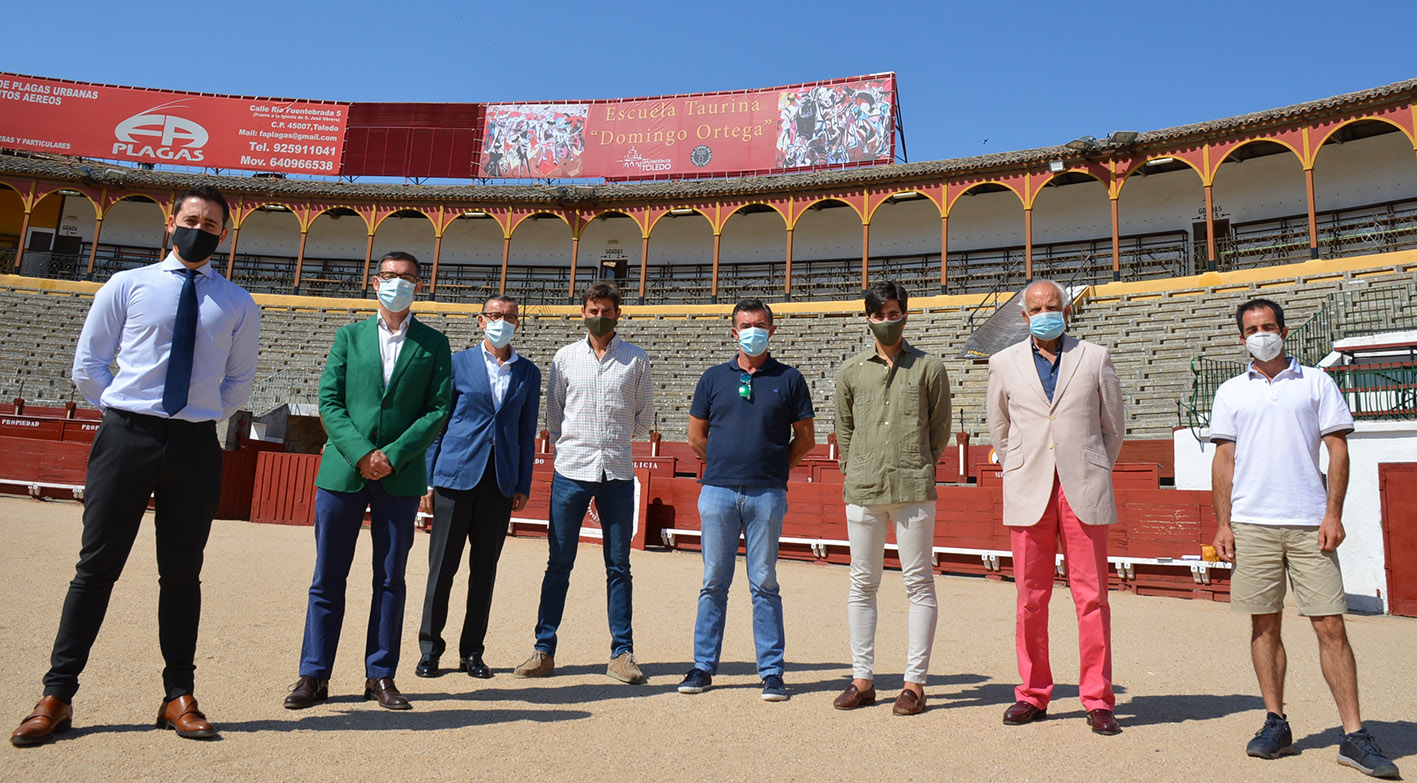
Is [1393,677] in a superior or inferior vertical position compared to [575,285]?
inferior

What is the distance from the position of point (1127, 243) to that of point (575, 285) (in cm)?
1636

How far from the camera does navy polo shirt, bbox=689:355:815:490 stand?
4.02 metres

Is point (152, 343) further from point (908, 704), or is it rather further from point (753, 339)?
point (908, 704)

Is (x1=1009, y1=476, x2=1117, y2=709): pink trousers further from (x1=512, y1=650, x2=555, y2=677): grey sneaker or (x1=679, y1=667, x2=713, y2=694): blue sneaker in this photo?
(x1=512, y1=650, x2=555, y2=677): grey sneaker

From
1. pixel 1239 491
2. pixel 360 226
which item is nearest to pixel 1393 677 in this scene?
pixel 1239 491

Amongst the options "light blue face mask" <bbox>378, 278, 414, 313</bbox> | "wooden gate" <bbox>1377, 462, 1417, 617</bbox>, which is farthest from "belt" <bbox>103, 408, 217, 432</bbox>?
"wooden gate" <bbox>1377, 462, 1417, 617</bbox>

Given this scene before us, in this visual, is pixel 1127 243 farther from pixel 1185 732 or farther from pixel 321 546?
pixel 321 546

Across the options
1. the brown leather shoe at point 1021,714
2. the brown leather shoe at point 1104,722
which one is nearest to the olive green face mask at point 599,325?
the brown leather shoe at point 1021,714

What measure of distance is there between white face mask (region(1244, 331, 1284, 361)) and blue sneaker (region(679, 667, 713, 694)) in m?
2.72

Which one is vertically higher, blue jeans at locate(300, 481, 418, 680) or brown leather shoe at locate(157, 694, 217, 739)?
blue jeans at locate(300, 481, 418, 680)

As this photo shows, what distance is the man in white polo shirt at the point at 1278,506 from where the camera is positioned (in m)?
3.17

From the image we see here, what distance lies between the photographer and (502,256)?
2897 cm

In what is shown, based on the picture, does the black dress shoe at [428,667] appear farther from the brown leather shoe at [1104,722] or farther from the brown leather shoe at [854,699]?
the brown leather shoe at [1104,722]

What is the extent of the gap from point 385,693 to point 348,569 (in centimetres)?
51
